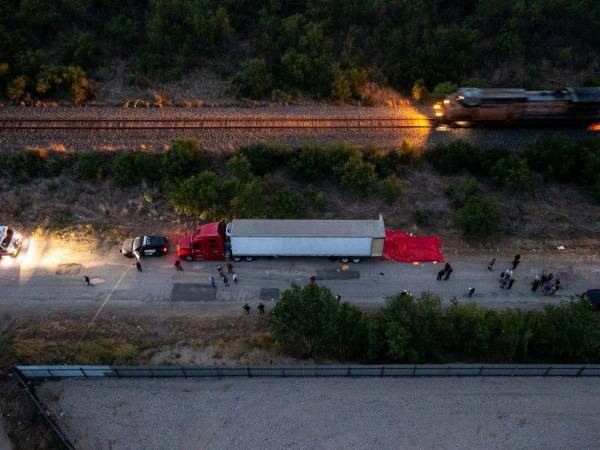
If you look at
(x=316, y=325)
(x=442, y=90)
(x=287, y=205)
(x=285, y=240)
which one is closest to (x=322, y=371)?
(x=316, y=325)

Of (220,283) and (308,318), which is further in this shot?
(220,283)

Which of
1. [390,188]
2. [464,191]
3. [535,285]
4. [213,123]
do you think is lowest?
[535,285]

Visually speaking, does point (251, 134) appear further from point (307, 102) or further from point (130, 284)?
point (130, 284)

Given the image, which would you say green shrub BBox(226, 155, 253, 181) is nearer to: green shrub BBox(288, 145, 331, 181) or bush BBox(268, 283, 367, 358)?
green shrub BBox(288, 145, 331, 181)

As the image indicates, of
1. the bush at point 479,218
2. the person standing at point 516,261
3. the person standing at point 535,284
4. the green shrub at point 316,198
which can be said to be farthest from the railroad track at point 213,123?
the person standing at point 535,284

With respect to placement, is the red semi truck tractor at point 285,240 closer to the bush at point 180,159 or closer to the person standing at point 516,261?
the bush at point 180,159

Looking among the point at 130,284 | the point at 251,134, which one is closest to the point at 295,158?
the point at 251,134

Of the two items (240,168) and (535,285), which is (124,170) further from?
(535,285)

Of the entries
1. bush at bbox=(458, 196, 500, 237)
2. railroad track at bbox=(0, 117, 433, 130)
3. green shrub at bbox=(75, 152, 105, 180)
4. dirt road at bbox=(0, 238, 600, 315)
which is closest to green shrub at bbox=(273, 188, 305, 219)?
dirt road at bbox=(0, 238, 600, 315)
